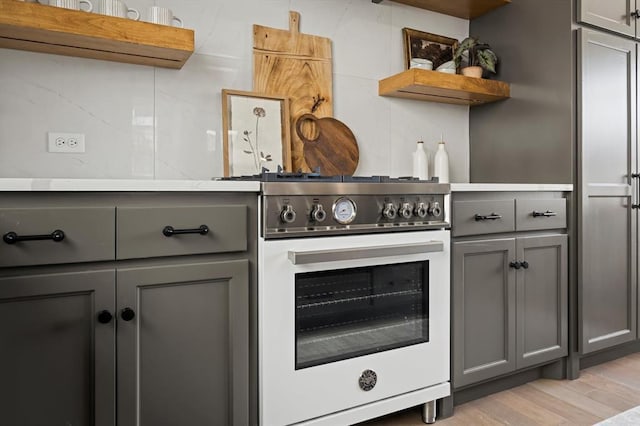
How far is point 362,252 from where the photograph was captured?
162 cm

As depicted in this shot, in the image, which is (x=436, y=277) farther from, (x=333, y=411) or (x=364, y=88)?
(x=364, y=88)

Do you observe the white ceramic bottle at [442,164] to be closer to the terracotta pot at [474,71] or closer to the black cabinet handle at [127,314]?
the terracotta pot at [474,71]

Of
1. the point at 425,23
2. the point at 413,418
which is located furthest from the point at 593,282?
the point at 425,23

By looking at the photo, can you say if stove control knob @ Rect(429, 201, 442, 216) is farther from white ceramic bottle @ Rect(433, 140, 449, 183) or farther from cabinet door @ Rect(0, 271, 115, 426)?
cabinet door @ Rect(0, 271, 115, 426)

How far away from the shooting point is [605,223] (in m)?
2.36

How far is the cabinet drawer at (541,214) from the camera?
2.10m

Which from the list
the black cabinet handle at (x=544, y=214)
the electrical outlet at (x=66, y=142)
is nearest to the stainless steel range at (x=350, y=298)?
the black cabinet handle at (x=544, y=214)

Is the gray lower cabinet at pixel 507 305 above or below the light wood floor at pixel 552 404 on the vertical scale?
above

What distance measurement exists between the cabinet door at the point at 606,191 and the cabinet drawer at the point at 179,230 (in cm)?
177

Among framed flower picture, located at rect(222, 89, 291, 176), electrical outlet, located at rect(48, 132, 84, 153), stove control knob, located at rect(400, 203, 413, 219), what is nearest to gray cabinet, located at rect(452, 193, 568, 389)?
stove control knob, located at rect(400, 203, 413, 219)

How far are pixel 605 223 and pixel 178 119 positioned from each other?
2.21 m

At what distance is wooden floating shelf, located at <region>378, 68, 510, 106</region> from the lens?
235 centimetres

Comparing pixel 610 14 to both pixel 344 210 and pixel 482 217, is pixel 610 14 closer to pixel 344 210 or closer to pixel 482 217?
pixel 482 217

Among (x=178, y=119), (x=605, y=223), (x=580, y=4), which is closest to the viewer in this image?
(x=178, y=119)
